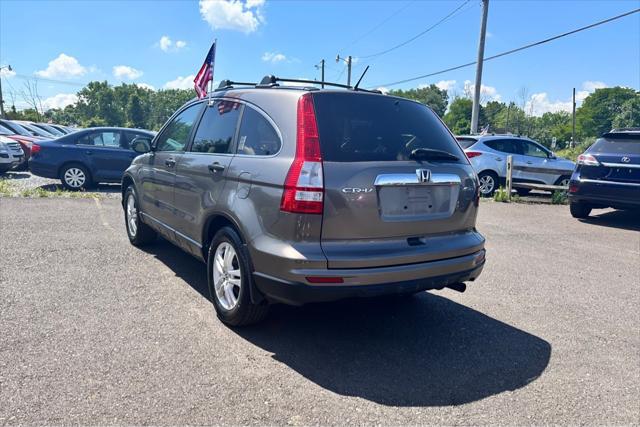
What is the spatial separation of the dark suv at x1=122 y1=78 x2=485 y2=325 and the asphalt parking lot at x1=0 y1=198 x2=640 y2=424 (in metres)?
0.48

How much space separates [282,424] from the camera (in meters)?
2.54

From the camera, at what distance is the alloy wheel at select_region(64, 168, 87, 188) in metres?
11.5

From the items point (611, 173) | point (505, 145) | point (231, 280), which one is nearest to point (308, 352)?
point (231, 280)

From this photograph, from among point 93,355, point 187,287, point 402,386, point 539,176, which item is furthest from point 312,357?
point 539,176

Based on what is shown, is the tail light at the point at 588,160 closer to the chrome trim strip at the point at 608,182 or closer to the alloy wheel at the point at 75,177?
the chrome trim strip at the point at 608,182

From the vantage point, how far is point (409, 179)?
3.26 metres

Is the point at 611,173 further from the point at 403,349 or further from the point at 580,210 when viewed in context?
the point at 403,349

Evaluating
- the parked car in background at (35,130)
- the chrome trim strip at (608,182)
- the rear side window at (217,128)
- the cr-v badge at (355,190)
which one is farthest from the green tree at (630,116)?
the cr-v badge at (355,190)

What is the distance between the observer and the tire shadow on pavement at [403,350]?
117 inches

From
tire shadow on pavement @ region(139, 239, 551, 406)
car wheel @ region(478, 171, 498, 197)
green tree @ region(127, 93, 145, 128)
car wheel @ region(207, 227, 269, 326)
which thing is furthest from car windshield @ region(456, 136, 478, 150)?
green tree @ region(127, 93, 145, 128)

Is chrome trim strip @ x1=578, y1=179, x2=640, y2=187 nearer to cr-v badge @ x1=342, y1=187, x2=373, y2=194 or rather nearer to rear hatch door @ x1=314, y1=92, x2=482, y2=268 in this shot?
rear hatch door @ x1=314, y1=92, x2=482, y2=268

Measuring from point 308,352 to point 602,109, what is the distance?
120 meters

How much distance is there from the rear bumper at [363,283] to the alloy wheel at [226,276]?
41cm

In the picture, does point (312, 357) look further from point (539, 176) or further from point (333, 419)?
point (539, 176)
